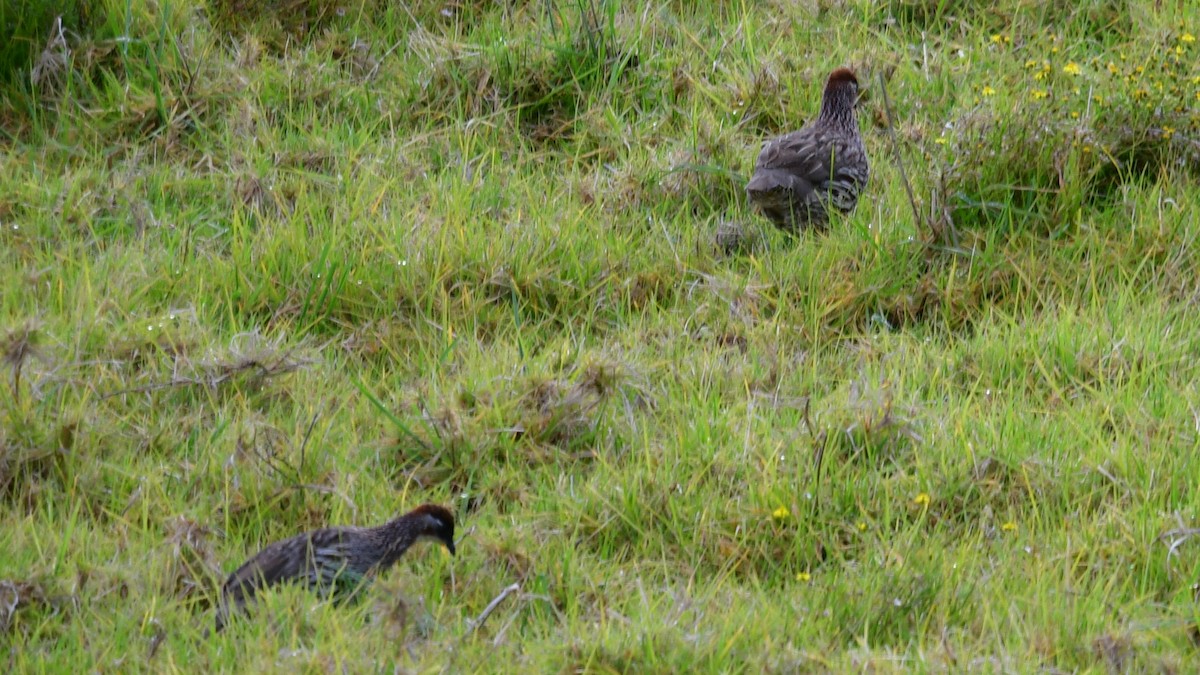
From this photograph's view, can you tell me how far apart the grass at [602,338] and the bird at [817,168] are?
5.2 inches

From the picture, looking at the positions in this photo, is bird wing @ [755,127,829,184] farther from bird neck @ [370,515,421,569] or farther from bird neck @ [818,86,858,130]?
bird neck @ [370,515,421,569]

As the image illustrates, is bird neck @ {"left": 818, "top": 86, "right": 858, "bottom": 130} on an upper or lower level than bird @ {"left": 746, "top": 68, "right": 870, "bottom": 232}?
upper

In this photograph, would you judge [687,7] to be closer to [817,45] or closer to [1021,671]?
[817,45]

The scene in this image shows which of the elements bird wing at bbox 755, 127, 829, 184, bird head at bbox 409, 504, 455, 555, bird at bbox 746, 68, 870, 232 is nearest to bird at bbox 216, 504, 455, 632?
bird head at bbox 409, 504, 455, 555

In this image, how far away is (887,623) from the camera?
4.11m

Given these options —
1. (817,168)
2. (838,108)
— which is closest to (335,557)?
(817,168)

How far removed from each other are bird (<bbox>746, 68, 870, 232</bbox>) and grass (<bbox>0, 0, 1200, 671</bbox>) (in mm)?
131

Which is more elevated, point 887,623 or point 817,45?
point 817,45

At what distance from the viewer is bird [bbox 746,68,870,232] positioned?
19.9 feet

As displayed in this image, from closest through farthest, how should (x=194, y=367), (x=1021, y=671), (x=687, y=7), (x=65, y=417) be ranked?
Answer: (x=1021, y=671) < (x=65, y=417) < (x=194, y=367) < (x=687, y=7)

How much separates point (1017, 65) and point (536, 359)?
2.81m

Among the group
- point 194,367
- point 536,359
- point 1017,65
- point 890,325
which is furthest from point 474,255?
point 1017,65

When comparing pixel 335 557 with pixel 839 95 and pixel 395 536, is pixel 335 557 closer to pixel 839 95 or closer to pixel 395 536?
pixel 395 536

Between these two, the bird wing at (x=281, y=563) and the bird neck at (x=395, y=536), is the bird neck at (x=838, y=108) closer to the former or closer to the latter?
the bird neck at (x=395, y=536)
